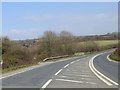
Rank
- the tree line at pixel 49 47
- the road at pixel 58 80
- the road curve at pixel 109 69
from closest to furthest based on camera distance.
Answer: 1. the road at pixel 58 80
2. the road curve at pixel 109 69
3. the tree line at pixel 49 47

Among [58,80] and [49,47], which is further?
[49,47]

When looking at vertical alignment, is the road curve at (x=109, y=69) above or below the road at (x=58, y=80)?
below

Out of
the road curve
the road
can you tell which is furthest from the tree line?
the road

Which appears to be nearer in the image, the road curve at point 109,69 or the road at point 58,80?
the road at point 58,80

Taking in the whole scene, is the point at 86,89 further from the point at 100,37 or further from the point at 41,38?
the point at 100,37

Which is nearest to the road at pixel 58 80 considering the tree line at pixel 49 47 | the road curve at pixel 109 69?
the road curve at pixel 109 69

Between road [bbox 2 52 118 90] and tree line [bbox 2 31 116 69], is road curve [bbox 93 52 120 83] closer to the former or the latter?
road [bbox 2 52 118 90]

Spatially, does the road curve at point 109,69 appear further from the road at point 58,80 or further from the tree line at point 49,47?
the tree line at point 49,47

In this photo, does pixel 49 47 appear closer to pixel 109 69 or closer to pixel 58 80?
pixel 109 69

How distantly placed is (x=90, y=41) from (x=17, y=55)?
197 ft

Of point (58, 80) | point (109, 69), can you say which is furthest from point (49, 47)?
point (58, 80)

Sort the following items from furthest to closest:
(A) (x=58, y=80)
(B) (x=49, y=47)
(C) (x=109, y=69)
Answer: (B) (x=49, y=47) → (C) (x=109, y=69) → (A) (x=58, y=80)

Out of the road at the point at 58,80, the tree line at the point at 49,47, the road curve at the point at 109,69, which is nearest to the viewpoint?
the road at the point at 58,80

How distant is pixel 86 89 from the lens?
12930 mm
